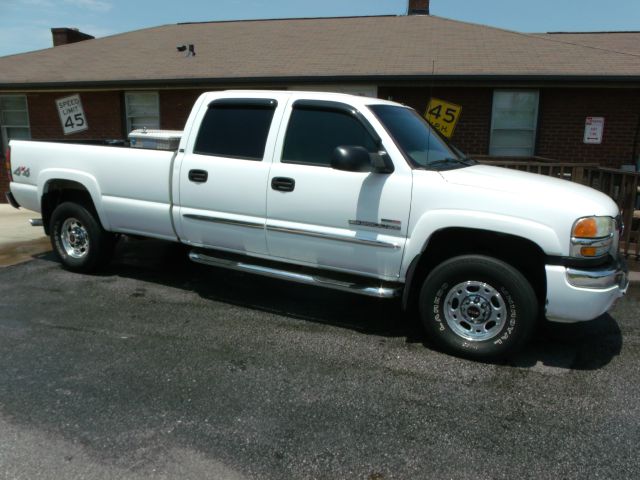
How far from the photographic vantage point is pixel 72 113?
41.6ft

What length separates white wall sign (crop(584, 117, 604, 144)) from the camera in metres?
9.84

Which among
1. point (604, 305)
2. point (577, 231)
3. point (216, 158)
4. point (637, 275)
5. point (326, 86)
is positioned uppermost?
point (326, 86)

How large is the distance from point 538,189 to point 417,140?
3.96 feet

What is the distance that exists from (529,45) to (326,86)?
4.39 metres

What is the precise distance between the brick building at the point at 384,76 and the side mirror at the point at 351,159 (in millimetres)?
4708

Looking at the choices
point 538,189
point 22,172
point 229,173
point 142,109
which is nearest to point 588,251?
point 538,189

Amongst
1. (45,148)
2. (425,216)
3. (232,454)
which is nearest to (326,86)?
(45,148)

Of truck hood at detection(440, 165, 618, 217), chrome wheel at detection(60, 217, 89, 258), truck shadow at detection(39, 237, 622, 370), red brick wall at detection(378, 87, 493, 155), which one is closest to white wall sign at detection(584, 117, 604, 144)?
red brick wall at detection(378, 87, 493, 155)

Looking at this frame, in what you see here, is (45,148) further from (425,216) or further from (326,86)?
(326,86)

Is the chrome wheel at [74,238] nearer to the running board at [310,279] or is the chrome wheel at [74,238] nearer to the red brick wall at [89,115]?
the running board at [310,279]

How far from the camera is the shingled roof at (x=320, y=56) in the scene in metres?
9.78

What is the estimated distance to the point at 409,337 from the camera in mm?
4617

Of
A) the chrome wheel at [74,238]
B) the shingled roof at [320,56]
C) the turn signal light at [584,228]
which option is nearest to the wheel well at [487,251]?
the turn signal light at [584,228]

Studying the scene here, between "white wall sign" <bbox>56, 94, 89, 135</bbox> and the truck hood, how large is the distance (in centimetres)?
1094
